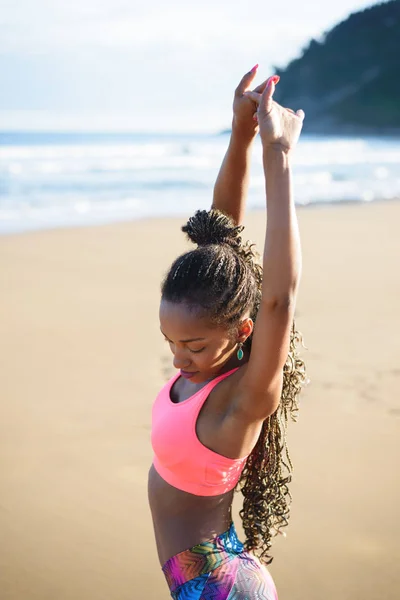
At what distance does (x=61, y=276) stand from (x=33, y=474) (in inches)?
169

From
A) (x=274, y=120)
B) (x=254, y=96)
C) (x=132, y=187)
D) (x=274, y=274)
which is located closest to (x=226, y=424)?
(x=274, y=274)

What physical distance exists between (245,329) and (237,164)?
70 cm

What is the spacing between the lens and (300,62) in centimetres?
8756

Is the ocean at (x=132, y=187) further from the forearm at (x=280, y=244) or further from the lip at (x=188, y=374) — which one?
the forearm at (x=280, y=244)

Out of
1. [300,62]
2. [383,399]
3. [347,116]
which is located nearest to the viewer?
[383,399]

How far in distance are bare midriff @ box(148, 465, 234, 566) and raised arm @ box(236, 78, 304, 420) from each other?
297 mm

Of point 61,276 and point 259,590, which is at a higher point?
point 61,276

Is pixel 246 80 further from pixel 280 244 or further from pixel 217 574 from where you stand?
pixel 217 574

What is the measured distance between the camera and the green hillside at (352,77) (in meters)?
74.8

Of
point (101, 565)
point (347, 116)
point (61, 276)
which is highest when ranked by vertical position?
point (347, 116)

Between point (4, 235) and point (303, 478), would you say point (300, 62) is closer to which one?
point (4, 235)

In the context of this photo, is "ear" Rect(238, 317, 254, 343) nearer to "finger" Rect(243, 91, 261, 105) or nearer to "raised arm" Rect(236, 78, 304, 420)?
"raised arm" Rect(236, 78, 304, 420)

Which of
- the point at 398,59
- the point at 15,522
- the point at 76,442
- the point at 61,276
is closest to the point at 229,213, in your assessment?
the point at 15,522

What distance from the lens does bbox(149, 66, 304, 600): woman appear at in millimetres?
1845
